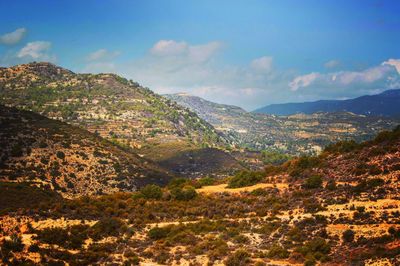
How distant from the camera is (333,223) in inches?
1779

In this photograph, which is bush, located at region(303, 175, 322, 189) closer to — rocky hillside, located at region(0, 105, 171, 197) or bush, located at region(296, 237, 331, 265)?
bush, located at region(296, 237, 331, 265)

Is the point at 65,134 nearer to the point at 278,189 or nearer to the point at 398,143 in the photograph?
the point at 278,189

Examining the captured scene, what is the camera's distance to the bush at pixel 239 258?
37094 millimetres

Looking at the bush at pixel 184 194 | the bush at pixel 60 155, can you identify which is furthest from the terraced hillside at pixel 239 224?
the bush at pixel 60 155

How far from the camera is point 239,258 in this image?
1507 inches

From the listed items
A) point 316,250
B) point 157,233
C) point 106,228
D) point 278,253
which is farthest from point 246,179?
point 316,250

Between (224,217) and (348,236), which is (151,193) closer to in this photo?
(224,217)

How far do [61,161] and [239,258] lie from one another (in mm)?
72921

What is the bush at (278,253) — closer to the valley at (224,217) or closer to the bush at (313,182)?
the valley at (224,217)

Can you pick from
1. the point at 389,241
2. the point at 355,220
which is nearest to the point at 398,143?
the point at 355,220

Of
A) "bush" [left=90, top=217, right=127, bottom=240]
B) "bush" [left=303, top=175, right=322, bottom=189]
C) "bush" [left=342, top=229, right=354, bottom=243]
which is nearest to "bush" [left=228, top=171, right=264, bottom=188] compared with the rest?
"bush" [left=303, top=175, right=322, bottom=189]

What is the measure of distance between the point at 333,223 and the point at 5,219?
36.1 m

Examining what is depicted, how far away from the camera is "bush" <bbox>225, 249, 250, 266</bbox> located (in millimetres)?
37094

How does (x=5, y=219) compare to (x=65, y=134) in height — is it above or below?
below
